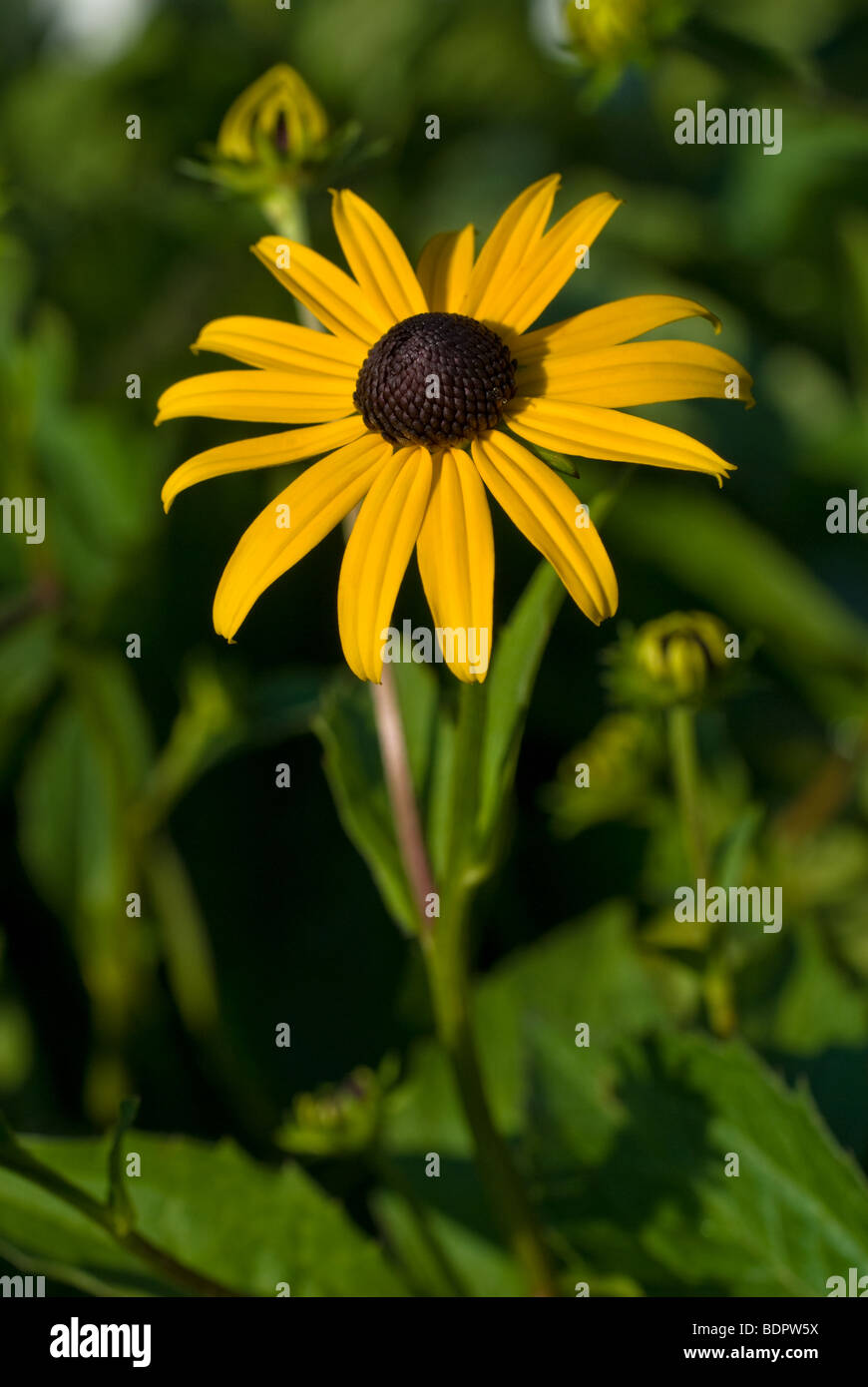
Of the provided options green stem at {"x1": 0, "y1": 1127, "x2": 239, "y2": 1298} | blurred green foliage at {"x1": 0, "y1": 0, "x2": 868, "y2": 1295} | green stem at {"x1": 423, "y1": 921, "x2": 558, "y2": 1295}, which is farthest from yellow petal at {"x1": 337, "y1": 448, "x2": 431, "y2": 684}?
green stem at {"x1": 0, "y1": 1127, "x2": 239, "y2": 1298}

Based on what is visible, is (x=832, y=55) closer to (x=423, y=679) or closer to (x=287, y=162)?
(x=287, y=162)

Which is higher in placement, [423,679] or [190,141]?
[190,141]

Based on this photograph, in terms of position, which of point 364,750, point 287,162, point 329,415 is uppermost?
A: point 287,162

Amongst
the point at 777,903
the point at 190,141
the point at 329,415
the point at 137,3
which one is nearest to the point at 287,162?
the point at 329,415

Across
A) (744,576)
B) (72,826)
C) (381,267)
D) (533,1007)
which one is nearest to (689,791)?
(533,1007)

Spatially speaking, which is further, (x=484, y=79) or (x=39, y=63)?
(x=39, y=63)

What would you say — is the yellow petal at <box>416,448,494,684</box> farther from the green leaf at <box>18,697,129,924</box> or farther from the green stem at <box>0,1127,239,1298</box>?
the green leaf at <box>18,697,129,924</box>

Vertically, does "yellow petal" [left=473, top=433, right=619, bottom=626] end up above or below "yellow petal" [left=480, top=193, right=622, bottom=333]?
below
